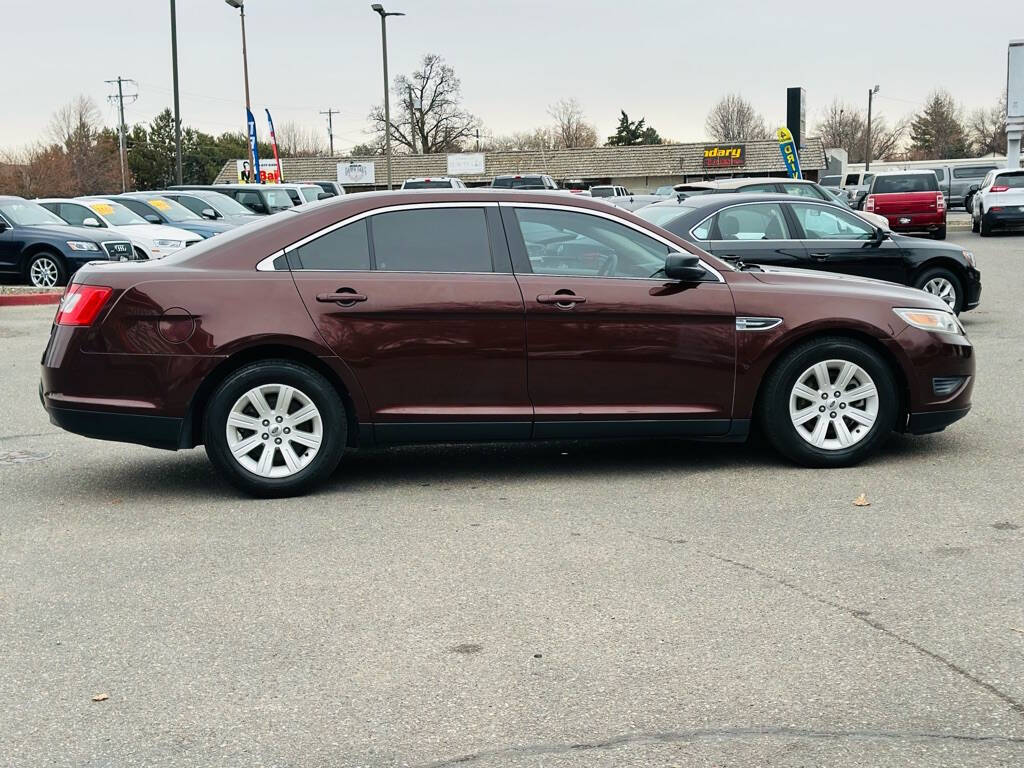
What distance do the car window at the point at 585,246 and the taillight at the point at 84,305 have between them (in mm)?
2266

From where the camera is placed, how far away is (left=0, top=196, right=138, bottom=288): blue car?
19672mm

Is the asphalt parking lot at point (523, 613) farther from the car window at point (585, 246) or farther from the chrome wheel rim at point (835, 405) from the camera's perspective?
the car window at point (585, 246)

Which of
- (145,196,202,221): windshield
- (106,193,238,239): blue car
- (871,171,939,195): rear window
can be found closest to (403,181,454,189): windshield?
(871,171,939,195): rear window

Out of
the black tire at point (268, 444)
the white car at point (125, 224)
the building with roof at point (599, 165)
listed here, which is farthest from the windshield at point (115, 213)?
the building with roof at point (599, 165)

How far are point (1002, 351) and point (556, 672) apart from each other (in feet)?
29.9

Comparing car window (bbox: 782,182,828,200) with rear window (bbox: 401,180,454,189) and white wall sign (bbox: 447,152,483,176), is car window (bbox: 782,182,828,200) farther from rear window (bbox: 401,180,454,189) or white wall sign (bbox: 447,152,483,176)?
white wall sign (bbox: 447,152,483,176)

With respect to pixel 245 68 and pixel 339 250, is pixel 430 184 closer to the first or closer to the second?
pixel 245 68

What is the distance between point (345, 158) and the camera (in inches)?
3169

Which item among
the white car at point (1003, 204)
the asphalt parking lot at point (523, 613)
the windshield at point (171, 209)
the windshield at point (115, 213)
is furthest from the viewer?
the white car at point (1003, 204)

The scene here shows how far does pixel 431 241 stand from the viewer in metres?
6.84

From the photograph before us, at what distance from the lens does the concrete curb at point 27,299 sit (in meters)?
18.1

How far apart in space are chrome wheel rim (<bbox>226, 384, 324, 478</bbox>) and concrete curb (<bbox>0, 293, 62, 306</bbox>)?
12.8 m

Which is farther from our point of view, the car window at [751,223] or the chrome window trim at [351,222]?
the car window at [751,223]

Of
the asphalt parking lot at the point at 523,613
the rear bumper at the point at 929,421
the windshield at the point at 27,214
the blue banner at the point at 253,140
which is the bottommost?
the asphalt parking lot at the point at 523,613
